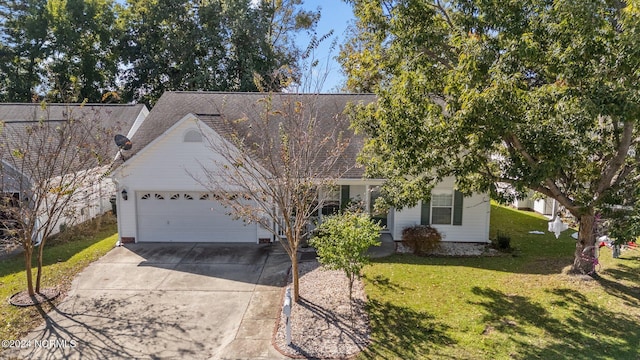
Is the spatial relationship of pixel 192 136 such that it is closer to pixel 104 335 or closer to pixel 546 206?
pixel 104 335

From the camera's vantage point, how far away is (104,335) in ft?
26.8

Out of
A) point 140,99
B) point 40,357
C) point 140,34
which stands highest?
point 140,34

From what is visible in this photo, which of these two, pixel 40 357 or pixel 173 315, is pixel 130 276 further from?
pixel 40 357

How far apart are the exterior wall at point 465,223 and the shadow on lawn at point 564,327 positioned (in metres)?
5.08

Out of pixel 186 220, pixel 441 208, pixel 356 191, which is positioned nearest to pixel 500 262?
pixel 441 208

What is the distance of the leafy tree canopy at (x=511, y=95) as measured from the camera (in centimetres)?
735

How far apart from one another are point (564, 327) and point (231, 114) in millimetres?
14176

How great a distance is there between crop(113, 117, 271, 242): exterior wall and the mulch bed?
463 centimetres

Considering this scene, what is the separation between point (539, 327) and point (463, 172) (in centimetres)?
377

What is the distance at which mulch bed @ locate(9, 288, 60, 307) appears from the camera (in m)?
9.58

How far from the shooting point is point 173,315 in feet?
29.8

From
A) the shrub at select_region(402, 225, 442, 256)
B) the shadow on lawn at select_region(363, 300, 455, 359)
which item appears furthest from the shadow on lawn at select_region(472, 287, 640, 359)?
the shrub at select_region(402, 225, 442, 256)

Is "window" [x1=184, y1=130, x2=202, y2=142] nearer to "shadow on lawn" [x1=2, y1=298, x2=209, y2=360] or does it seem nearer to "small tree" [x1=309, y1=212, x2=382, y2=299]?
"shadow on lawn" [x1=2, y1=298, x2=209, y2=360]

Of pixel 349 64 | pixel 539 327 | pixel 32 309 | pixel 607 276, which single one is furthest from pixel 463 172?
pixel 349 64
